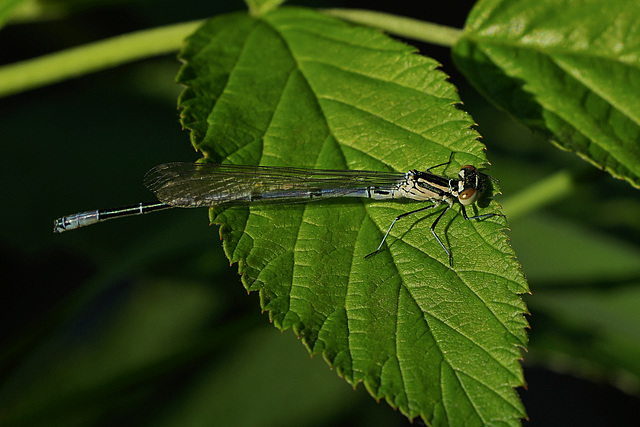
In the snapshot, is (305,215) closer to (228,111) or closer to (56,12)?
A: (228,111)

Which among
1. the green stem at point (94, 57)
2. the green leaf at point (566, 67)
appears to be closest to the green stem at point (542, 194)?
the green leaf at point (566, 67)

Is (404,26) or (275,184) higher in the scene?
(404,26)

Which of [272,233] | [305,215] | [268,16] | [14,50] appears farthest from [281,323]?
[14,50]

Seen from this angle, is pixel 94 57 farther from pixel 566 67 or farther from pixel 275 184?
pixel 566 67

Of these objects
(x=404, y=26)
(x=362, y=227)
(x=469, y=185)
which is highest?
(x=404, y=26)

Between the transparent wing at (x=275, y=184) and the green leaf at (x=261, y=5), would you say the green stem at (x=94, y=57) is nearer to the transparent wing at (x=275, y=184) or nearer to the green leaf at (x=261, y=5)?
the green leaf at (x=261, y=5)

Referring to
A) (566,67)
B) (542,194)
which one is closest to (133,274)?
(542,194)

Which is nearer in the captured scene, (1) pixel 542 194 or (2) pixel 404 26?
(2) pixel 404 26

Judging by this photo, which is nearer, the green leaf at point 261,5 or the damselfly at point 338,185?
the damselfly at point 338,185
